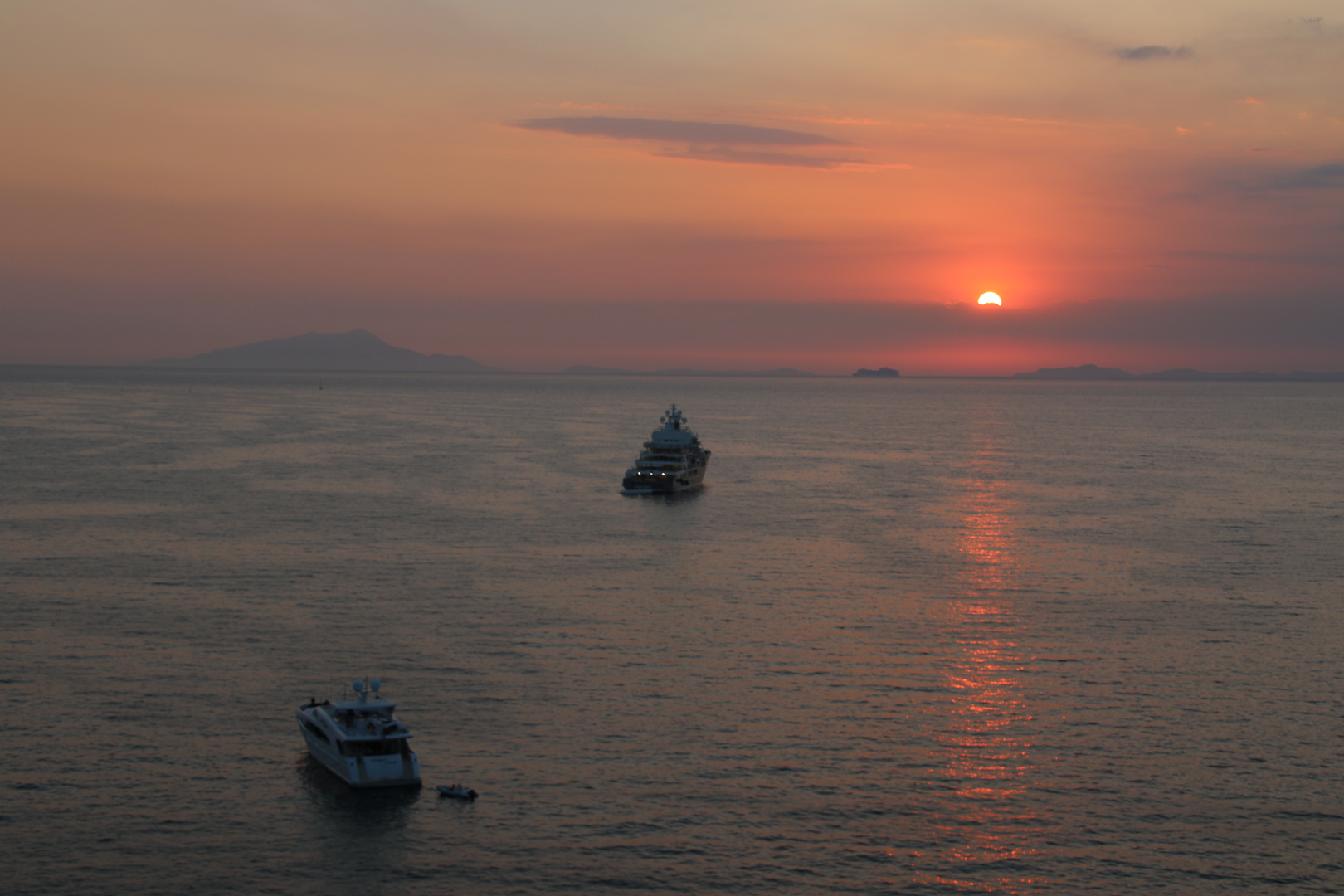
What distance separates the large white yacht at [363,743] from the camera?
46656 millimetres

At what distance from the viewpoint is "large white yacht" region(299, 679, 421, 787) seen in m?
46.7

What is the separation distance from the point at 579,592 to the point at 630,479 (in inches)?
2559

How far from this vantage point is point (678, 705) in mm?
56844

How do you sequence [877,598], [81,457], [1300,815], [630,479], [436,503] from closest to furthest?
[1300,815], [877,598], [436,503], [630,479], [81,457]

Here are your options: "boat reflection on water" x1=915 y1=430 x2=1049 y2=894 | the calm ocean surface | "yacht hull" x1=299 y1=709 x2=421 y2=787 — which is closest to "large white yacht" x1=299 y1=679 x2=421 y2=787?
"yacht hull" x1=299 y1=709 x2=421 y2=787

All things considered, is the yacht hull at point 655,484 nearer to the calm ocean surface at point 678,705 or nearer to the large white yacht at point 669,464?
the large white yacht at point 669,464

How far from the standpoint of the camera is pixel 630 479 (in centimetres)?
14688

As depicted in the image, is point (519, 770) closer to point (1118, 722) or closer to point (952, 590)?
point (1118, 722)

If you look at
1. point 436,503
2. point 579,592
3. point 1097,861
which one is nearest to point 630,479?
point 436,503

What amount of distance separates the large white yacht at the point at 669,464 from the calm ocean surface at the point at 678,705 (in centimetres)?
3224

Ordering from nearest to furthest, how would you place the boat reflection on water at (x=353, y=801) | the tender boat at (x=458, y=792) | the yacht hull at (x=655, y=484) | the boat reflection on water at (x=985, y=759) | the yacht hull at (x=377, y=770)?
1. the boat reflection on water at (x=985, y=759)
2. the boat reflection on water at (x=353, y=801)
3. the tender boat at (x=458, y=792)
4. the yacht hull at (x=377, y=770)
5. the yacht hull at (x=655, y=484)

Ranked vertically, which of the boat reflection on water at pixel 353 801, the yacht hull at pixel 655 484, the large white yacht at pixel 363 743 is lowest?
the boat reflection on water at pixel 353 801

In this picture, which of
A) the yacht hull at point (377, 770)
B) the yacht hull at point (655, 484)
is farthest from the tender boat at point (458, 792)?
the yacht hull at point (655, 484)

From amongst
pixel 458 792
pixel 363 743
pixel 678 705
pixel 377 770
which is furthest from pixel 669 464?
pixel 458 792
